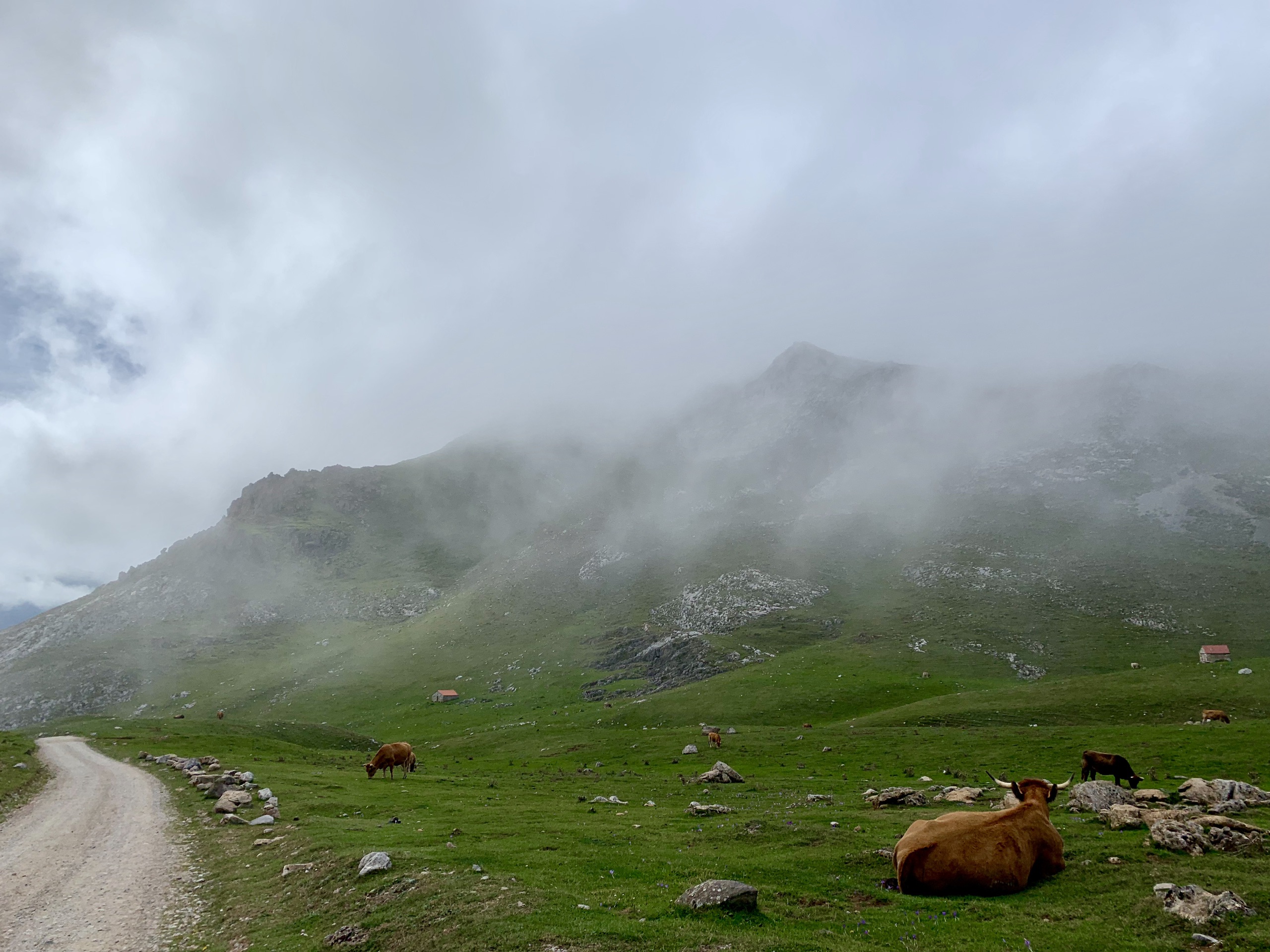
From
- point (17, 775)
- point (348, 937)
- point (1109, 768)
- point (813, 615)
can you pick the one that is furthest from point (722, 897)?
point (813, 615)

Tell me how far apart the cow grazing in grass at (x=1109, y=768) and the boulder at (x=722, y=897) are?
2693cm

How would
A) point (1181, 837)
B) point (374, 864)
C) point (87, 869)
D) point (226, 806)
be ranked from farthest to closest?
point (226, 806)
point (87, 869)
point (374, 864)
point (1181, 837)

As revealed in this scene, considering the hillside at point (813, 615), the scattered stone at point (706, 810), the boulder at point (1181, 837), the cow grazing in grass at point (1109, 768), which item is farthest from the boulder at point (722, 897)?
the hillside at point (813, 615)

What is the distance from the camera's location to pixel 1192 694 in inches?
2547

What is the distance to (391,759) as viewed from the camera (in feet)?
162

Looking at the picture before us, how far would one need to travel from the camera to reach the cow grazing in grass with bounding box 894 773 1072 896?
15.1 m

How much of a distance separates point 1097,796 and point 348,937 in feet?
92.2

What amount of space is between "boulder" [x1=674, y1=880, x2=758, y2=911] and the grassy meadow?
33 centimetres

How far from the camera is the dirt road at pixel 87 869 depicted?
661 inches

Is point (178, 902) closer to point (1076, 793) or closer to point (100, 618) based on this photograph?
point (1076, 793)

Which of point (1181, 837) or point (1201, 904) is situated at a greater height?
point (1201, 904)

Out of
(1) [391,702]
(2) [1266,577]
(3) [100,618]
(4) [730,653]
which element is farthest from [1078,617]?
(3) [100,618]

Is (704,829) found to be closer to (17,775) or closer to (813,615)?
(17,775)

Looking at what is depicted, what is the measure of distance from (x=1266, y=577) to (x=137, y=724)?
199 metres
